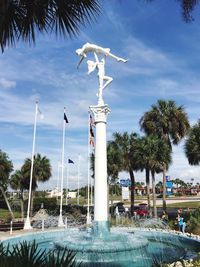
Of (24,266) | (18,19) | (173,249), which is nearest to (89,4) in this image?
(18,19)

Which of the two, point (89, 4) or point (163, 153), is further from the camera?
point (163, 153)

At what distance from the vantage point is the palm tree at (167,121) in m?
39.5

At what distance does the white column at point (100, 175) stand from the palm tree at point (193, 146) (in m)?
17.0

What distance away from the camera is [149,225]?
27.2m

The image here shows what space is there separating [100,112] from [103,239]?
6.89 metres

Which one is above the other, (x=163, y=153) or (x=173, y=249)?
(x=163, y=153)

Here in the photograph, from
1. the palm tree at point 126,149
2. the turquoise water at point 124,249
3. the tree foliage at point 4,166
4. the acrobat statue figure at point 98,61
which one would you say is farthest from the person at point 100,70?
the tree foliage at point 4,166

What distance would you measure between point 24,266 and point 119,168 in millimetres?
40412

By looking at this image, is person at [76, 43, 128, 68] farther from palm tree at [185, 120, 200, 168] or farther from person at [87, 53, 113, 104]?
palm tree at [185, 120, 200, 168]

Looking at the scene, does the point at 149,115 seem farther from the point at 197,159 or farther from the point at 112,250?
the point at 112,250

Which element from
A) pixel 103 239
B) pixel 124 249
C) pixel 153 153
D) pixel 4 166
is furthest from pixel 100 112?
pixel 4 166

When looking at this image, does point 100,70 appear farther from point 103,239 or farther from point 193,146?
point 193,146

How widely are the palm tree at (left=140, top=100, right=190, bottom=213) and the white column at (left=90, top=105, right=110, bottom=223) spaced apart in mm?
21165

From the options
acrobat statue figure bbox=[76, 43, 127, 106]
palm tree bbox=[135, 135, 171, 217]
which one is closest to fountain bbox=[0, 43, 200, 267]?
acrobat statue figure bbox=[76, 43, 127, 106]
